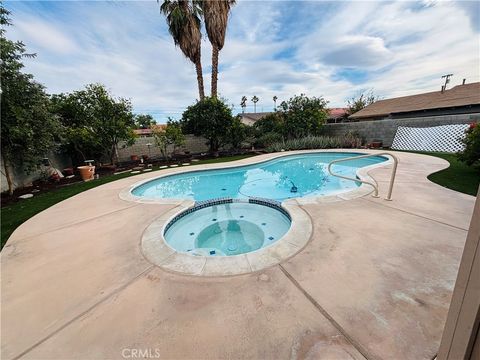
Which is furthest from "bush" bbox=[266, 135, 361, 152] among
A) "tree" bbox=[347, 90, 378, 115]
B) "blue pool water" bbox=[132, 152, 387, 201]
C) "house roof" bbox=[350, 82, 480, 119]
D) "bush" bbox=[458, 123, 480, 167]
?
"tree" bbox=[347, 90, 378, 115]

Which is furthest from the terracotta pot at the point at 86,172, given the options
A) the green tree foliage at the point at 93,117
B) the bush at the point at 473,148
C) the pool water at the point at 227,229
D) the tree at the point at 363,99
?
the tree at the point at 363,99

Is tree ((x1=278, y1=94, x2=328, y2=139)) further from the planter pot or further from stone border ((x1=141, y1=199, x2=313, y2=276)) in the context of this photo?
the planter pot

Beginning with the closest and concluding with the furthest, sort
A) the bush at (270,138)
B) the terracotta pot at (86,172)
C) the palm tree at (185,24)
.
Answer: the terracotta pot at (86,172), the palm tree at (185,24), the bush at (270,138)

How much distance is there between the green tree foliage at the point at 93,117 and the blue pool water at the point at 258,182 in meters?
4.34

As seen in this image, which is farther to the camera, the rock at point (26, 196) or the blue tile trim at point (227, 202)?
the rock at point (26, 196)

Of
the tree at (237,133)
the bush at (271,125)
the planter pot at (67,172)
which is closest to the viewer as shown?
the planter pot at (67,172)

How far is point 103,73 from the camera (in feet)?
33.7

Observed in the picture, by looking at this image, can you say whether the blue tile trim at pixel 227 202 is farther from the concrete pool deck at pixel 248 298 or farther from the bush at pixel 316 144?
the bush at pixel 316 144

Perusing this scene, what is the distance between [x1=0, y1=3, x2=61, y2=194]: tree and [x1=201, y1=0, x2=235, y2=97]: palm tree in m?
9.05

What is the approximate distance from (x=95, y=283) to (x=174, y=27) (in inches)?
597

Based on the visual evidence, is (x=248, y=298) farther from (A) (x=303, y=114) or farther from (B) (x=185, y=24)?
(B) (x=185, y=24)

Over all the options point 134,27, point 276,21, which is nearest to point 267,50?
point 276,21

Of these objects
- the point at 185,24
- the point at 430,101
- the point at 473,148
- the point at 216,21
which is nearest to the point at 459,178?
the point at 473,148

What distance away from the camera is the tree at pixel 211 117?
1230 centimetres
